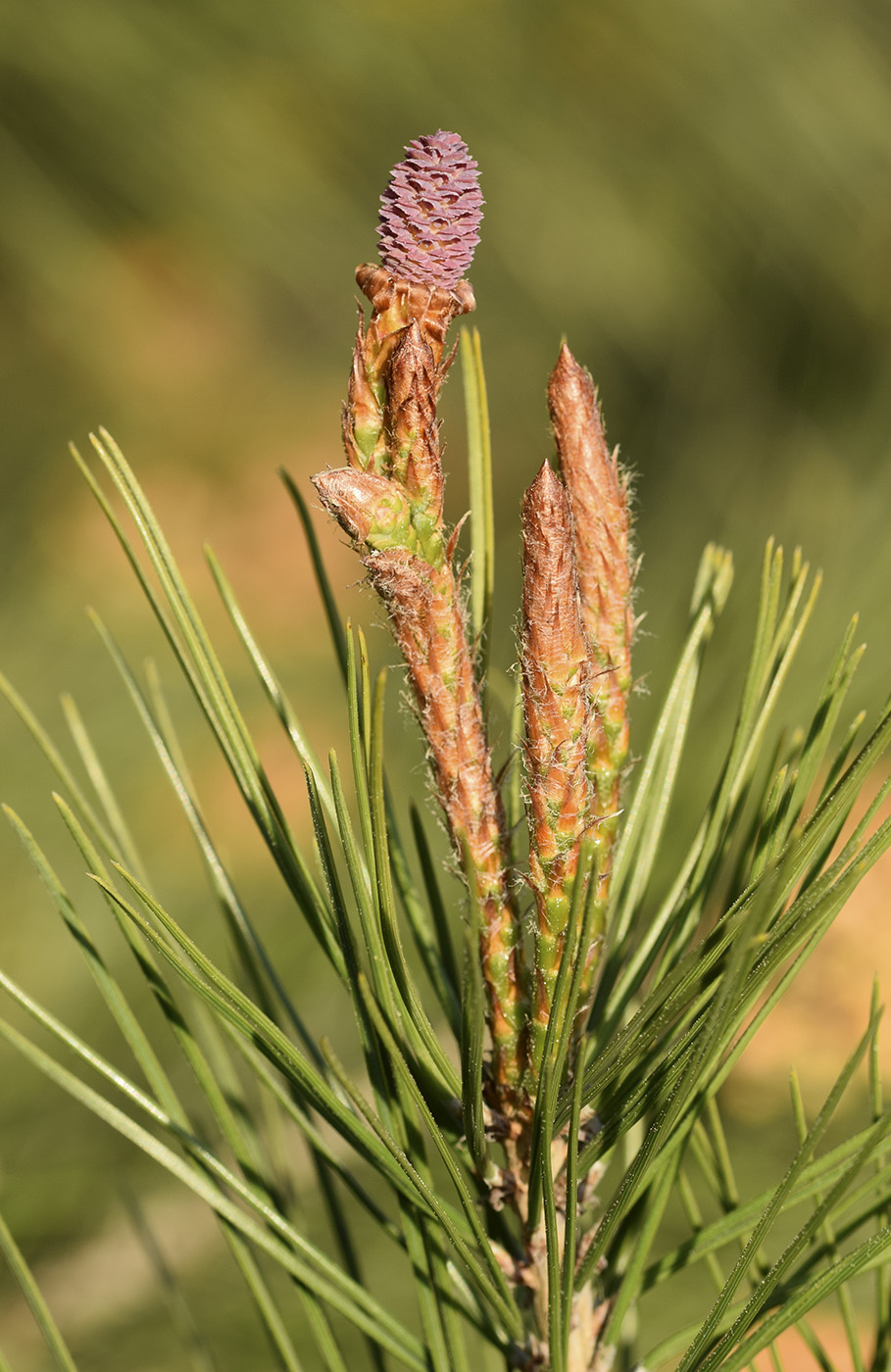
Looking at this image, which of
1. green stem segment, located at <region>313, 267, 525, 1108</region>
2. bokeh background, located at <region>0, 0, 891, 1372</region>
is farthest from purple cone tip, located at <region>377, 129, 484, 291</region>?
bokeh background, located at <region>0, 0, 891, 1372</region>

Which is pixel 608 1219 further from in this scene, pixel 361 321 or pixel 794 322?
pixel 794 322

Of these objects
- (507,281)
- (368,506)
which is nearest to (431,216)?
(368,506)

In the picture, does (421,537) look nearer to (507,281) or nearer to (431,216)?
(431,216)

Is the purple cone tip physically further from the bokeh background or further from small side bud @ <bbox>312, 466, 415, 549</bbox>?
the bokeh background

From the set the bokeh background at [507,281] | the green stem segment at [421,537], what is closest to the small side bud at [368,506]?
the green stem segment at [421,537]

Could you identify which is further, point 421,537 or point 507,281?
point 507,281

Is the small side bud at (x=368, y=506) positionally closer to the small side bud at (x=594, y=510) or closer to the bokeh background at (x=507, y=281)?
the small side bud at (x=594, y=510)

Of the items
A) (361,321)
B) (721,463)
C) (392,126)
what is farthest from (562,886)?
(392,126)
